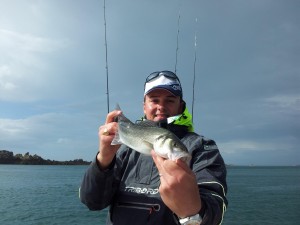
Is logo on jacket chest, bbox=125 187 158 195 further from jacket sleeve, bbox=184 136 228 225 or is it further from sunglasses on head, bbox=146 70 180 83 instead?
sunglasses on head, bbox=146 70 180 83

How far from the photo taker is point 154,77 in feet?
19.1

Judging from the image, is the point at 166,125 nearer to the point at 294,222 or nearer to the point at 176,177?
the point at 176,177

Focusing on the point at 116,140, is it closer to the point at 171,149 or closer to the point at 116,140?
the point at 116,140

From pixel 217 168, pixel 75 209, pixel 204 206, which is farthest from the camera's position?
pixel 75 209

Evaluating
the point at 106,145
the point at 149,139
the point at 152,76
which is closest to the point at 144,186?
the point at 106,145

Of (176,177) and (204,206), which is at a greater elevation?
(176,177)

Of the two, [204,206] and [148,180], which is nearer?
[204,206]

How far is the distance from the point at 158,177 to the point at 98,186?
98cm

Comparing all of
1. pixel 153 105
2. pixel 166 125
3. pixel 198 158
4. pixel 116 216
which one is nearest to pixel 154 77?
pixel 153 105

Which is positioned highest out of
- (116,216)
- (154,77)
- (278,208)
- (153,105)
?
(154,77)

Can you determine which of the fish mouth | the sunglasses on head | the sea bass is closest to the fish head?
the sea bass

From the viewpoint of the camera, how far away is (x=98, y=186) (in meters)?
5.19

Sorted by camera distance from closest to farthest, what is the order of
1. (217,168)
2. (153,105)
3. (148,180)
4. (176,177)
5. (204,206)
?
1. (176,177)
2. (204,206)
3. (217,168)
4. (148,180)
5. (153,105)

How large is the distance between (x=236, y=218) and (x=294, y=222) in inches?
205
